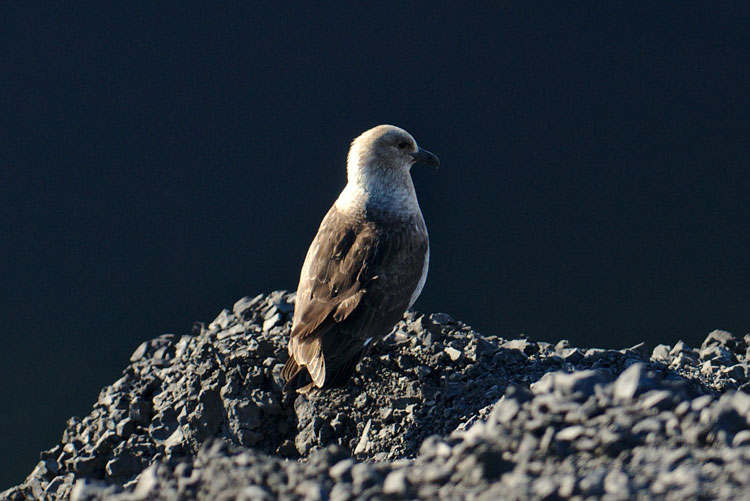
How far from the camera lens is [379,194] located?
6977 mm

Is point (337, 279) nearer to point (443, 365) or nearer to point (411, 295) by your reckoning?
point (411, 295)

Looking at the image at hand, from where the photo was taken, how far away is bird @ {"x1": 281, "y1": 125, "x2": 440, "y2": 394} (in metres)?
6.29

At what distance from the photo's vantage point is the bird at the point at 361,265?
629 cm

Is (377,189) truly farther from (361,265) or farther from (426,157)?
(361,265)

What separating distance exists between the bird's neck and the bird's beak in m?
0.28

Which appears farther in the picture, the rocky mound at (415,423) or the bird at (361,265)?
the bird at (361,265)

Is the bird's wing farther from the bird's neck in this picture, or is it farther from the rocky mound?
the rocky mound

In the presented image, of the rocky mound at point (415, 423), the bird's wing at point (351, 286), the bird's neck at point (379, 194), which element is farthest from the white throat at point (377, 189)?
the rocky mound at point (415, 423)

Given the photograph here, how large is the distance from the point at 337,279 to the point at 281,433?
4.24ft

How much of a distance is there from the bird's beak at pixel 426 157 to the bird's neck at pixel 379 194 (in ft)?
0.93

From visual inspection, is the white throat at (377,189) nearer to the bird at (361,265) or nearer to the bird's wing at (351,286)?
the bird at (361,265)

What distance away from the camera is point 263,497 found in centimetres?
360

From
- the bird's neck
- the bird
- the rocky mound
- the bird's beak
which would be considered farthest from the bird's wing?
the bird's beak

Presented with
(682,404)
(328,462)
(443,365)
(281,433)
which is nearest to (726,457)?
(682,404)
